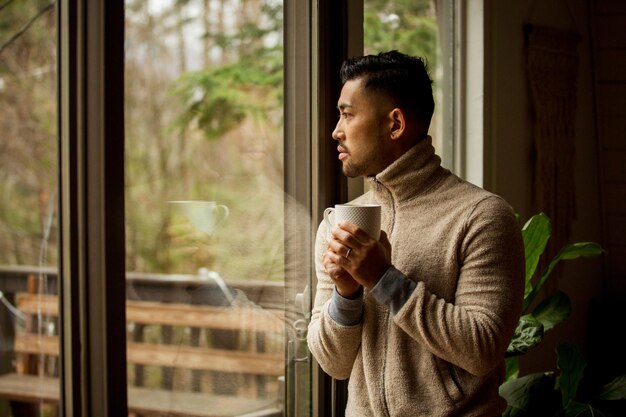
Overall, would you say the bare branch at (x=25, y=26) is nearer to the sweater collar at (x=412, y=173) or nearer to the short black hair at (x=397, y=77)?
the short black hair at (x=397, y=77)

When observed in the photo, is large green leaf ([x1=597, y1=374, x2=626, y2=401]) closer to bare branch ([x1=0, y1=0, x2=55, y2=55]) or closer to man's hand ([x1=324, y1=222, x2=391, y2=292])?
man's hand ([x1=324, y1=222, x2=391, y2=292])

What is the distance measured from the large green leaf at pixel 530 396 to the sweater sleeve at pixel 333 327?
3.07 feet

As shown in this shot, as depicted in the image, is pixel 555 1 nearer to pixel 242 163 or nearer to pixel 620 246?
pixel 620 246

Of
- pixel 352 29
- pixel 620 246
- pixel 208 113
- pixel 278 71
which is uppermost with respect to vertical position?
pixel 352 29

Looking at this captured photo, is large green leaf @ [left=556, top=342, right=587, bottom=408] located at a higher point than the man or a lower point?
lower

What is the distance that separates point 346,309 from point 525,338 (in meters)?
0.94

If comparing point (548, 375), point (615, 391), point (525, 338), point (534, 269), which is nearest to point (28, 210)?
point (525, 338)

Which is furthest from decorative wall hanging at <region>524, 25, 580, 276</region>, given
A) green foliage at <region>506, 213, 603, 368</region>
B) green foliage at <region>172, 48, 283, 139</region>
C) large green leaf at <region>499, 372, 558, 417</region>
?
green foliage at <region>172, 48, 283, 139</region>

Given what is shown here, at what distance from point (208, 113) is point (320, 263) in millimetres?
509

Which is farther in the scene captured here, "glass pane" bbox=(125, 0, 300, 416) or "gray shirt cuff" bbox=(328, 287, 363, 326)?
"glass pane" bbox=(125, 0, 300, 416)

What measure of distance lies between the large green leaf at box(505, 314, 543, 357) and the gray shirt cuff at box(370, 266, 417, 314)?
3.00 feet

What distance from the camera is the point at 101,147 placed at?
1.43 m

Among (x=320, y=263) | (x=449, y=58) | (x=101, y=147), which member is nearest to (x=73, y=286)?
(x=101, y=147)

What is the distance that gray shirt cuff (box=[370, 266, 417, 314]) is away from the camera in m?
1.34
